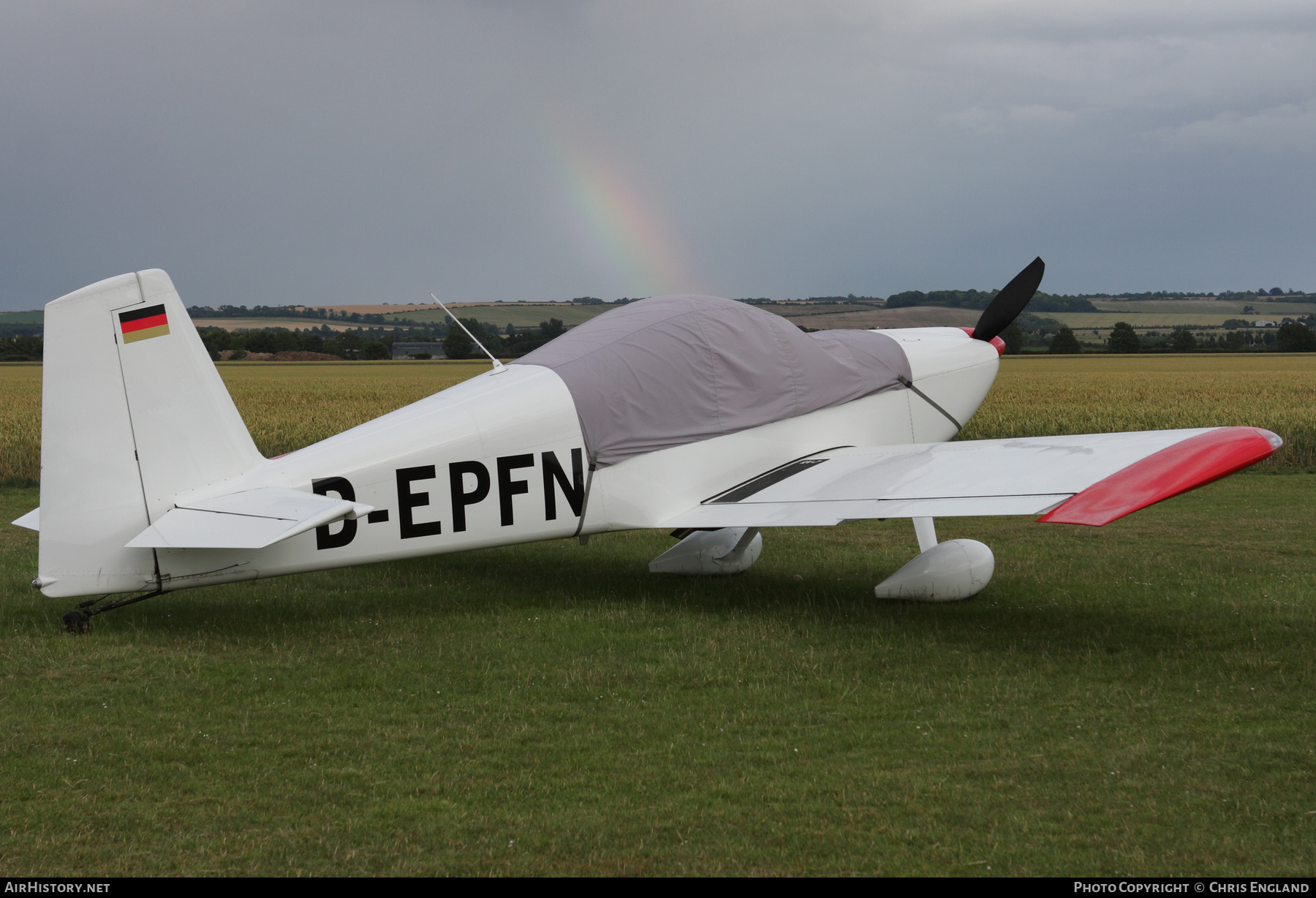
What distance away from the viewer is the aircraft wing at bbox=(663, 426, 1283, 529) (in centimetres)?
572

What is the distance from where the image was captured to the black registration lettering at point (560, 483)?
7102 mm

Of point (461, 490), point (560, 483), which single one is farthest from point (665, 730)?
point (560, 483)

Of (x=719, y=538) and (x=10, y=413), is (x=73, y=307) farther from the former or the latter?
(x=10, y=413)

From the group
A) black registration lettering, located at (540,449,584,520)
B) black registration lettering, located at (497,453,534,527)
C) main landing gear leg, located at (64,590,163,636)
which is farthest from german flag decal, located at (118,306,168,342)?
black registration lettering, located at (540,449,584,520)

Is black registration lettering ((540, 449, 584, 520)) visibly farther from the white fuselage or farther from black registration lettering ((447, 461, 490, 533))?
black registration lettering ((447, 461, 490, 533))

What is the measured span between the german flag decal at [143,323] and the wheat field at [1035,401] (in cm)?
1066

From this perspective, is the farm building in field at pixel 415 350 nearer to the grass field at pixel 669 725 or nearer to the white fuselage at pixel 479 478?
the grass field at pixel 669 725

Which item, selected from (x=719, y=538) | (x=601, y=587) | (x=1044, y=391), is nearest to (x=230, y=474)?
(x=601, y=587)

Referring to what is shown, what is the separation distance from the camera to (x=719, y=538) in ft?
29.6

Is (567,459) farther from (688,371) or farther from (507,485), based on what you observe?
(688,371)

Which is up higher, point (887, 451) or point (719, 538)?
point (887, 451)

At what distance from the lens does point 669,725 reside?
5004 mm

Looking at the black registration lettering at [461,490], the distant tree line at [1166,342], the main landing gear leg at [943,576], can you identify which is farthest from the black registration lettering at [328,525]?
the distant tree line at [1166,342]

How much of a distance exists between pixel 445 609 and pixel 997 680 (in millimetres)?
3645
